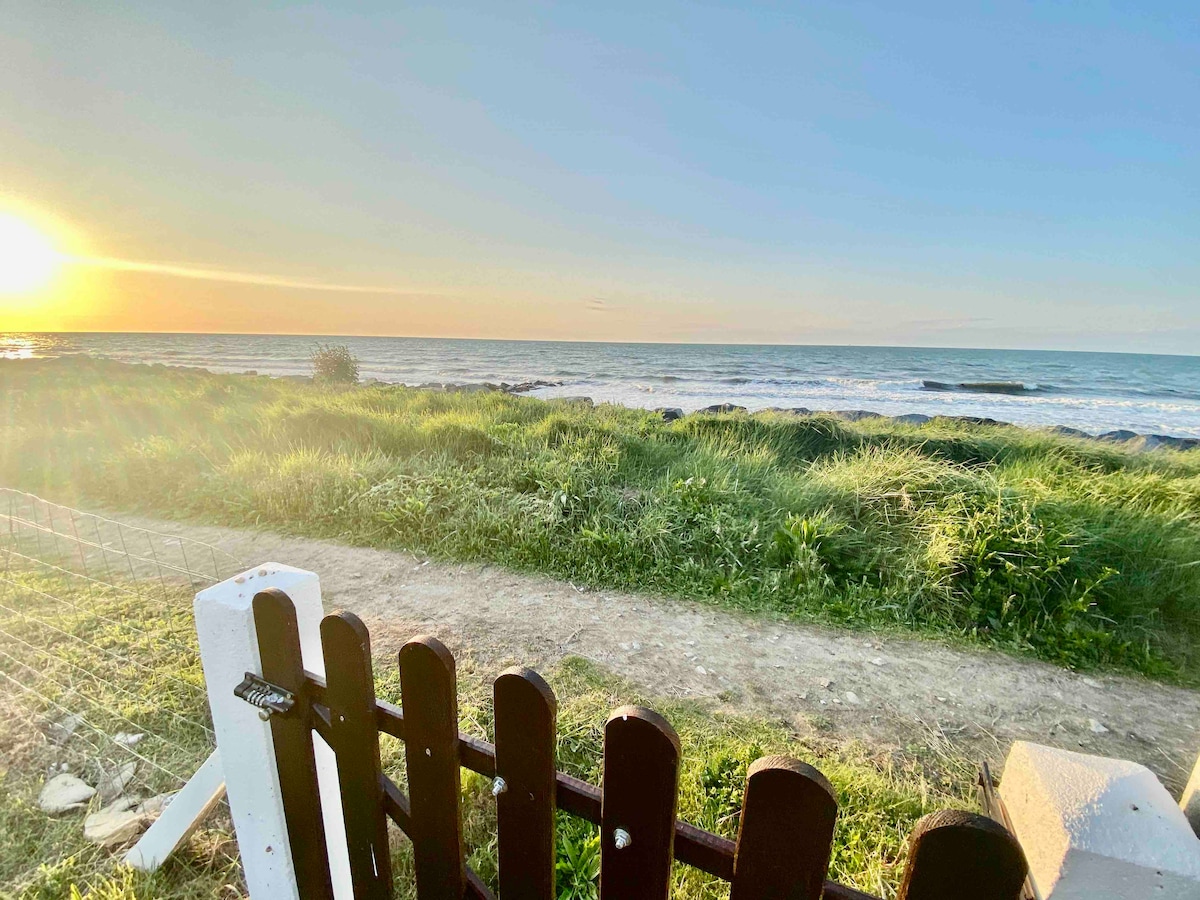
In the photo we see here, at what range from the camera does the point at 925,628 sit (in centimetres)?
353

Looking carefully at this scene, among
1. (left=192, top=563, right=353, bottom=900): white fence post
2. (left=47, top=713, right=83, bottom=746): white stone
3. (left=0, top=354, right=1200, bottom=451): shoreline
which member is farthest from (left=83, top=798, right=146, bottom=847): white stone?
(left=0, top=354, right=1200, bottom=451): shoreline

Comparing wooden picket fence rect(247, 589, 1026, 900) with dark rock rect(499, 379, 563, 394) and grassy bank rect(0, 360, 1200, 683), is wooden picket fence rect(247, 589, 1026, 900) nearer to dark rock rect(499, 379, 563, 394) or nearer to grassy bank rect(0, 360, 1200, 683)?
grassy bank rect(0, 360, 1200, 683)

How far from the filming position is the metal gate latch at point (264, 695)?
1152mm

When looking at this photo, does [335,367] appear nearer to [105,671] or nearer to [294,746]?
[105,671]

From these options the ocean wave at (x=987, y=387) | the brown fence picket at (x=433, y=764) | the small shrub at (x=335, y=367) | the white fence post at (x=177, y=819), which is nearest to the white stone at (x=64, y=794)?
the white fence post at (x=177, y=819)

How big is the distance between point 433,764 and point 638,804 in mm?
447

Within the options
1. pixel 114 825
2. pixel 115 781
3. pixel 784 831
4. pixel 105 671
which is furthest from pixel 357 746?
pixel 105 671

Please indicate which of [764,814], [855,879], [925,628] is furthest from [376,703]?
[925,628]

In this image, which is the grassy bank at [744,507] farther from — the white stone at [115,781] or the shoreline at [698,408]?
the shoreline at [698,408]

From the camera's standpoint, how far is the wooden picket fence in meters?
0.70

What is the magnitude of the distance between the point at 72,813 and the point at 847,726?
3242 mm

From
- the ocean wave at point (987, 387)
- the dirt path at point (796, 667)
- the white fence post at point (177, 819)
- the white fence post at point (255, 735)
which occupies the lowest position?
the ocean wave at point (987, 387)

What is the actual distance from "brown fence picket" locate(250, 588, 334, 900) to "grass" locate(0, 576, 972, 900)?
55 cm

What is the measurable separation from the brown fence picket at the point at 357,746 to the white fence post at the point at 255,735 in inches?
5.4
